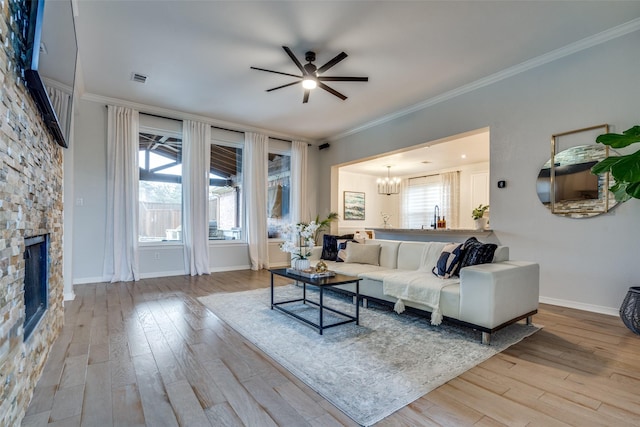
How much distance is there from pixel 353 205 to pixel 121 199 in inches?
264

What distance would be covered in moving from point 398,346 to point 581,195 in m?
2.88

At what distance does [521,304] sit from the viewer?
2.87 metres

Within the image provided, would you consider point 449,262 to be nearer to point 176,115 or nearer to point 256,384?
point 256,384

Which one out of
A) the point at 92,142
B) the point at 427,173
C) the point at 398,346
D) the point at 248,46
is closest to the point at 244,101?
the point at 248,46

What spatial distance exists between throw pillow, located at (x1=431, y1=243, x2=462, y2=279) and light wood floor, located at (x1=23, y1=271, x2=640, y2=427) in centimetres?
86

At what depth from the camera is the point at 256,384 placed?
195 centimetres

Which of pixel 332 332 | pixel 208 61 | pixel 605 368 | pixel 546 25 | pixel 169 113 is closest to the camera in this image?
pixel 605 368

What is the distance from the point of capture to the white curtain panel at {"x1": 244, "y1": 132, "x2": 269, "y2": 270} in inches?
256

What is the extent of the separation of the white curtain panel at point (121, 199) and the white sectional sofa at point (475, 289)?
3.74 meters

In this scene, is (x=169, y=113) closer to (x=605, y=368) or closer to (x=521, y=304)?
(x=521, y=304)

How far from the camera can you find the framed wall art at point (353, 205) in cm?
1005

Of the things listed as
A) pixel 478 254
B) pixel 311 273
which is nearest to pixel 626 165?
pixel 478 254

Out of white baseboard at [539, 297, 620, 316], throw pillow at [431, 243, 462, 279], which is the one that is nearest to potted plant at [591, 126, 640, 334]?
white baseboard at [539, 297, 620, 316]

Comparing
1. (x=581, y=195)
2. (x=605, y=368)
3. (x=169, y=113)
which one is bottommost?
(x=605, y=368)
